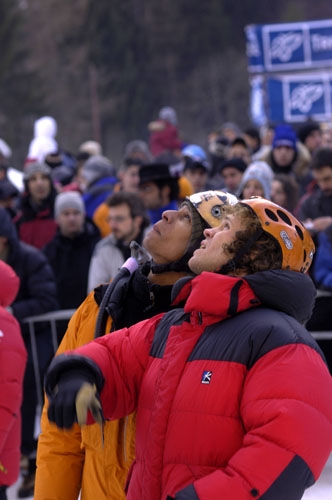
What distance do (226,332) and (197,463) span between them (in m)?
Answer: 0.32

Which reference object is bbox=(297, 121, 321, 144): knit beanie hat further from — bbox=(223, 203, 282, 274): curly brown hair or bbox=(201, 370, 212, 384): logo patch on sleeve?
bbox=(201, 370, 212, 384): logo patch on sleeve

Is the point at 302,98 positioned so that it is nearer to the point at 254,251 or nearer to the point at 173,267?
the point at 173,267

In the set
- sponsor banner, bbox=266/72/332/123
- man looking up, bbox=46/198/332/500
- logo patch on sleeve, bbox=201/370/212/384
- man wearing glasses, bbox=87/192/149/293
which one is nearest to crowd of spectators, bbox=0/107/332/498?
man wearing glasses, bbox=87/192/149/293

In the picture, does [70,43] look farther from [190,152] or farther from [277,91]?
[190,152]

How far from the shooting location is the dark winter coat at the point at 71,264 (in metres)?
7.86

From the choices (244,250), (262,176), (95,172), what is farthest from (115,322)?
(95,172)

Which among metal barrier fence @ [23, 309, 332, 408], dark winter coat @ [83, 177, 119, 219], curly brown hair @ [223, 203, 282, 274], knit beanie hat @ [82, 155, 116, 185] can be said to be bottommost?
metal barrier fence @ [23, 309, 332, 408]

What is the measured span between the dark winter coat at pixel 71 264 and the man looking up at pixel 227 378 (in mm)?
5038

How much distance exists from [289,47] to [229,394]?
578 inches

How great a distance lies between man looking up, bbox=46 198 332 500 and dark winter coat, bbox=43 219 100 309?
5038mm

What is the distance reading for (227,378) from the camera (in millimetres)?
2484

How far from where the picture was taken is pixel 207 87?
4531 cm

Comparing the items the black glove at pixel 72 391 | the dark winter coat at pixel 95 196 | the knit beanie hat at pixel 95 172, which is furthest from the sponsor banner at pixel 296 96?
the black glove at pixel 72 391

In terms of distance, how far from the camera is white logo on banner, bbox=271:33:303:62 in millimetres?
16469
